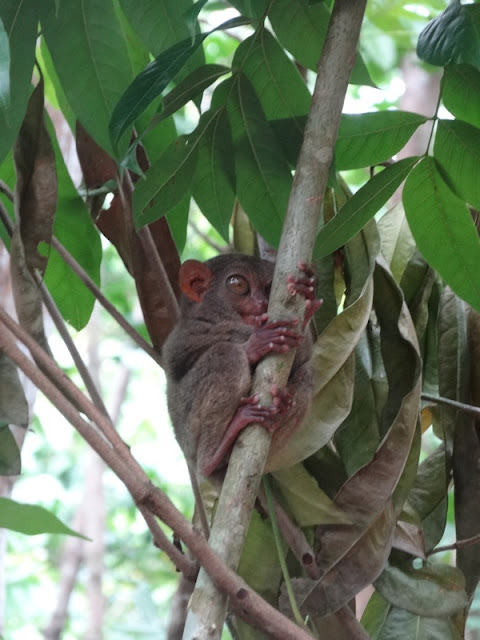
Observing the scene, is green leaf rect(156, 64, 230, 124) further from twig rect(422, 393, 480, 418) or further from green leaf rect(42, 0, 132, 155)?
twig rect(422, 393, 480, 418)

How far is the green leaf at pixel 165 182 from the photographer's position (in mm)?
2047

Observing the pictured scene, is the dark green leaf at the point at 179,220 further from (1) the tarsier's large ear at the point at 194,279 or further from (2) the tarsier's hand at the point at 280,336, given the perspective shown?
(2) the tarsier's hand at the point at 280,336

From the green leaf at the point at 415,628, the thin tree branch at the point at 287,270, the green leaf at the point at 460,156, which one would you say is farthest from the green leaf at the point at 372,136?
the green leaf at the point at 415,628

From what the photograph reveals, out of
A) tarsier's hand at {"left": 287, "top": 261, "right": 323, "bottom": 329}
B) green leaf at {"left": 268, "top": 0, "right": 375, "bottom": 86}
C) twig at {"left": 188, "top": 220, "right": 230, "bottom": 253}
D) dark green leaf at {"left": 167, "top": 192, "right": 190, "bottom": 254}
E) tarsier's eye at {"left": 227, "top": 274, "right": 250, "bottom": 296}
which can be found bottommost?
tarsier's hand at {"left": 287, "top": 261, "right": 323, "bottom": 329}

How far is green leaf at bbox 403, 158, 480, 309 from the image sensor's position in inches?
85.9

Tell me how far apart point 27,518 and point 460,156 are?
1.27 m

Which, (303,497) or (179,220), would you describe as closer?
(303,497)

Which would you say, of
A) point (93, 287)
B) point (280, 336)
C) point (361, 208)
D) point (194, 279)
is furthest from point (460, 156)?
point (93, 287)

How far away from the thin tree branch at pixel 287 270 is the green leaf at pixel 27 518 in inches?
10.7

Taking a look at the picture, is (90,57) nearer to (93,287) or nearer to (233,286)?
(93,287)

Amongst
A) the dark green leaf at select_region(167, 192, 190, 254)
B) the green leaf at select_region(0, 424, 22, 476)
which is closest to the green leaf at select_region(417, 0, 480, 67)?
the dark green leaf at select_region(167, 192, 190, 254)

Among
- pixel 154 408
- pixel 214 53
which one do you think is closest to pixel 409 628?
pixel 214 53

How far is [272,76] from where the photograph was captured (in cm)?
218

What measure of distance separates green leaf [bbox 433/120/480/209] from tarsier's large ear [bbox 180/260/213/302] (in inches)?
29.9
